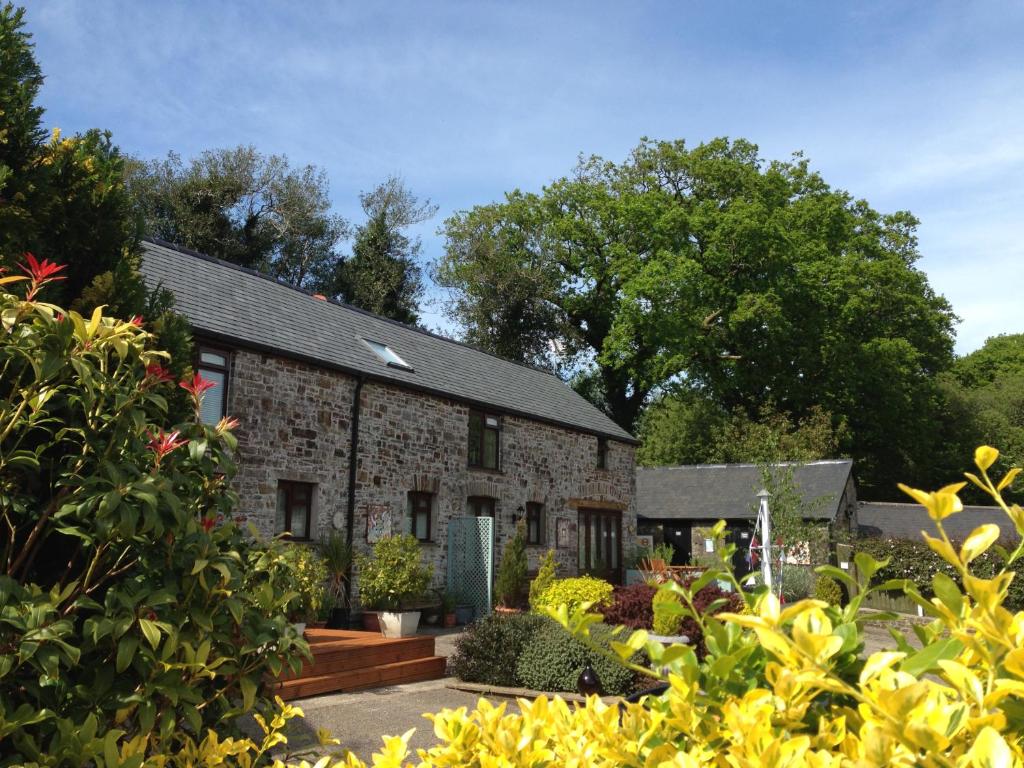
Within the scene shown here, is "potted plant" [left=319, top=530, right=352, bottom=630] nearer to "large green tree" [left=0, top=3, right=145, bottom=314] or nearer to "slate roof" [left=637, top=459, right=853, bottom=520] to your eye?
"large green tree" [left=0, top=3, right=145, bottom=314]

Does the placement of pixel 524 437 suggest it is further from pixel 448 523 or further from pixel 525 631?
pixel 525 631

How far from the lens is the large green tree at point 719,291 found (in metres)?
33.1

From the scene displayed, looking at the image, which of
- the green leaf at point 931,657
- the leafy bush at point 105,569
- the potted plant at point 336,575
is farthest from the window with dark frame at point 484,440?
the green leaf at point 931,657

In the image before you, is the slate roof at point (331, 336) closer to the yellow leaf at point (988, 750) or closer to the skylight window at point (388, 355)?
the skylight window at point (388, 355)

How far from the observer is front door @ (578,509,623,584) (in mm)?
22422

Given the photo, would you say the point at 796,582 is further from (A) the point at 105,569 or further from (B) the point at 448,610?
(A) the point at 105,569

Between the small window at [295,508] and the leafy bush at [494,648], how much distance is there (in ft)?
15.5

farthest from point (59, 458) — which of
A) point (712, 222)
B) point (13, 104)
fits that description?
point (712, 222)

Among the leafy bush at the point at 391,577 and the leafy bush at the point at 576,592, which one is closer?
the leafy bush at the point at 576,592

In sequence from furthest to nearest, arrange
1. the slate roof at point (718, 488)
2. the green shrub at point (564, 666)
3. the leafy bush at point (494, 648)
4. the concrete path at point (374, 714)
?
the slate roof at point (718, 488) → the leafy bush at point (494, 648) → the green shrub at point (564, 666) → the concrete path at point (374, 714)

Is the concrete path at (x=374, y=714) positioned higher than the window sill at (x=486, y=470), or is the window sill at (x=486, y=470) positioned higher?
the window sill at (x=486, y=470)

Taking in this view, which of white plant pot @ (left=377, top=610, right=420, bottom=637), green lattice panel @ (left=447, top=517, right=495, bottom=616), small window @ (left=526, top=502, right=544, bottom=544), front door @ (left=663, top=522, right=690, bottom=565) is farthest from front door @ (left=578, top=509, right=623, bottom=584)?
white plant pot @ (left=377, top=610, right=420, bottom=637)

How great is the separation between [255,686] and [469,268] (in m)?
33.2

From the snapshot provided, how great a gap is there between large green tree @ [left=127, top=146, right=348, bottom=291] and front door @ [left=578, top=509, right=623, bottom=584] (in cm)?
1884
